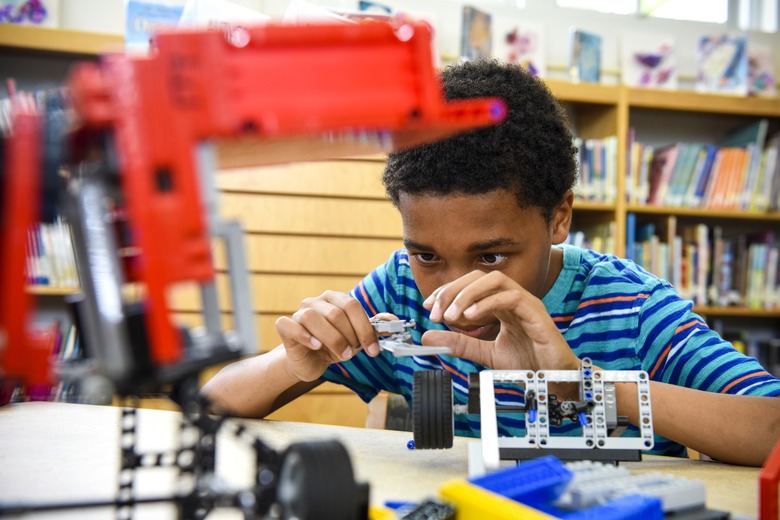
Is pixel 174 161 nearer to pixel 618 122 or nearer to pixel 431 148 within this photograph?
pixel 431 148

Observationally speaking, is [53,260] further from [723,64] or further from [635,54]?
[723,64]

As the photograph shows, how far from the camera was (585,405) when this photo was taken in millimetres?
786

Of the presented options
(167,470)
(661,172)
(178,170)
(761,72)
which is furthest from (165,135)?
(761,72)

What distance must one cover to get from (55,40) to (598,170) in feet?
7.37

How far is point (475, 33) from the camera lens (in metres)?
2.77

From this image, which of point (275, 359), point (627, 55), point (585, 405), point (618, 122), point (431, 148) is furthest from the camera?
point (627, 55)

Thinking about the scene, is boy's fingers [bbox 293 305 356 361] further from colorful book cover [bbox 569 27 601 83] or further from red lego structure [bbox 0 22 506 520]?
colorful book cover [bbox 569 27 601 83]

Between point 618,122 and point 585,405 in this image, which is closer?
point 585,405

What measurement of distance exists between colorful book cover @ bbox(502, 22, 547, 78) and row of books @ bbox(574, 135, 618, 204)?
1.54ft

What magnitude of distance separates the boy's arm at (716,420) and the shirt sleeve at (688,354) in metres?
0.07

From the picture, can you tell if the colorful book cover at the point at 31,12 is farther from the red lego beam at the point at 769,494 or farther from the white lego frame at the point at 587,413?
the red lego beam at the point at 769,494

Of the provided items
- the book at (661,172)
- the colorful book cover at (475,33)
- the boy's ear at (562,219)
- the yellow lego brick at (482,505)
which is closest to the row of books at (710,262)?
the book at (661,172)

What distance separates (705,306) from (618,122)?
927 mm

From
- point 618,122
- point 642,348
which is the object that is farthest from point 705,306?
point 642,348
